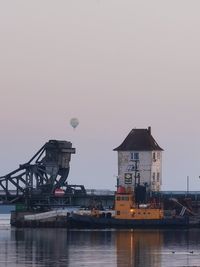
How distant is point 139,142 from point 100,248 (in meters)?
66.8

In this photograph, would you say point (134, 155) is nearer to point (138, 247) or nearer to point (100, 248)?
point (138, 247)

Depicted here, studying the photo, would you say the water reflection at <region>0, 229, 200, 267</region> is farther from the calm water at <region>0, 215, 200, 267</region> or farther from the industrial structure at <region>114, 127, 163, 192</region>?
the industrial structure at <region>114, 127, 163, 192</region>

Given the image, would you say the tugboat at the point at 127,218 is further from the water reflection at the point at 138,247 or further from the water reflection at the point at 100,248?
the water reflection at the point at 138,247

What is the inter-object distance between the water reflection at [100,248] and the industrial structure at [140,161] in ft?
86.6

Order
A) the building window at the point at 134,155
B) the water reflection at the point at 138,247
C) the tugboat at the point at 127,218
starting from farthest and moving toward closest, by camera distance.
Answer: the building window at the point at 134,155, the tugboat at the point at 127,218, the water reflection at the point at 138,247

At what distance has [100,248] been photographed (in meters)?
124

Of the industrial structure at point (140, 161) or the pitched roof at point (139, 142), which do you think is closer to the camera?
the industrial structure at point (140, 161)

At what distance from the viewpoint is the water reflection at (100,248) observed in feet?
353

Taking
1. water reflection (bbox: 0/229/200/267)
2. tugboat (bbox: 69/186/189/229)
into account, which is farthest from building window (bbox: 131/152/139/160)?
water reflection (bbox: 0/229/200/267)

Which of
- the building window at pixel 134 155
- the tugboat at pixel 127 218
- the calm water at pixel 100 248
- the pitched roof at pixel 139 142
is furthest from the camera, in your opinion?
the pitched roof at pixel 139 142

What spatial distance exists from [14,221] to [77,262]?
72.6 m

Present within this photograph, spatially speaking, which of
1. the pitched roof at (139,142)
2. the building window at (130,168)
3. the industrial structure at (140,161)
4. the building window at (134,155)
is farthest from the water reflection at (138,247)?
the pitched roof at (139,142)

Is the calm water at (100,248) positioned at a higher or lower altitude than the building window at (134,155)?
lower

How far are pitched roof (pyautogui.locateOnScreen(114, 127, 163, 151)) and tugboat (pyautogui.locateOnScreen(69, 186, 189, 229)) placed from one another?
817 inches
